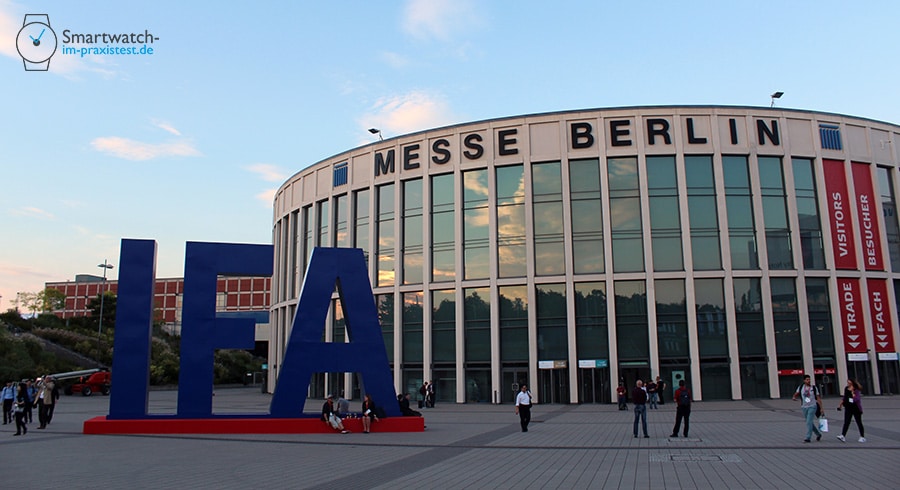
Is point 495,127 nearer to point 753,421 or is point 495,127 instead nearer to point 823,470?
point 753,421

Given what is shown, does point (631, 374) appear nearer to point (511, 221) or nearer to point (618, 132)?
point (511, 221)

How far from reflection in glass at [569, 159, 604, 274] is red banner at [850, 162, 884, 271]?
15135 millimetres

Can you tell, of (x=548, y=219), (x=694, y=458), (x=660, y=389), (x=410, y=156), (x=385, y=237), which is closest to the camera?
(x=694, y=458)

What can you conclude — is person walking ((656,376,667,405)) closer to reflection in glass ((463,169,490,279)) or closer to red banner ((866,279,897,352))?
reflection in glass ((463,169,490,279))

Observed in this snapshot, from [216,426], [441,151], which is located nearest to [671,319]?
[441,151]

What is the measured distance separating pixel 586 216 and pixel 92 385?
41.4 meters

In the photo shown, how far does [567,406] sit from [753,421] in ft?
40.9

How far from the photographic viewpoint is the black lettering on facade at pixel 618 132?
38031 mm

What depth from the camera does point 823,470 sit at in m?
12.0

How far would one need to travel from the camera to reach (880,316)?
37.2m

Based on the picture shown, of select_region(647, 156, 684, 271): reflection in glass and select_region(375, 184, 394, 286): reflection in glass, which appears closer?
A: select_region(647, 156, 684, 271): reflection in glass

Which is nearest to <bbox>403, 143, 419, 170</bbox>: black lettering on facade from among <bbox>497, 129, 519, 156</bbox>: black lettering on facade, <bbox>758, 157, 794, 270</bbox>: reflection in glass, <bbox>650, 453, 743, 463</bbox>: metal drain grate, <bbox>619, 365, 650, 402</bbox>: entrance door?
<bbox>497, 129, 519, 156</bbox>: black lettering on facade

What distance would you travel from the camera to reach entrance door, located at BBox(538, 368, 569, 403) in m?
36.7

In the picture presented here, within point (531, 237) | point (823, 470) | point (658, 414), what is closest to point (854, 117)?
point (531, 237)
